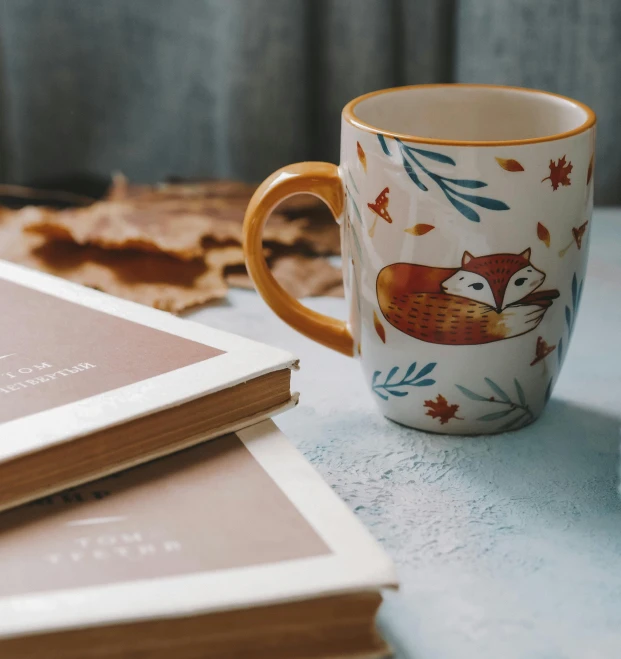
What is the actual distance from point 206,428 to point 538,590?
0.53ft

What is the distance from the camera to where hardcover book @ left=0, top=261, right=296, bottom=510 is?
338 millimetres

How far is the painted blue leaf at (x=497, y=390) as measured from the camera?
45cm

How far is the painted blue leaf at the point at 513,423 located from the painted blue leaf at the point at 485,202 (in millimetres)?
127

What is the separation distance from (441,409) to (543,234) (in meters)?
0.11

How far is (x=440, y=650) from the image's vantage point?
0.31 metres

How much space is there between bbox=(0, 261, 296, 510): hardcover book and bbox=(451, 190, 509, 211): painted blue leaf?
12 cm

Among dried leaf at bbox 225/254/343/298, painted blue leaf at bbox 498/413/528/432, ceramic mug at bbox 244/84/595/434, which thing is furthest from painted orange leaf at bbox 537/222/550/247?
dried leaf at bbox 225/254/343/298

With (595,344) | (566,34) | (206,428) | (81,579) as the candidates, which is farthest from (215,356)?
(566,34)

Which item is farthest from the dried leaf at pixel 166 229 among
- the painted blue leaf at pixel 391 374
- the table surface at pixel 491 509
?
the painted blue leaf at pixel 391 374

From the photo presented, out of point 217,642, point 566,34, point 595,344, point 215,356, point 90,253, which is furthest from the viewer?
point 566,34

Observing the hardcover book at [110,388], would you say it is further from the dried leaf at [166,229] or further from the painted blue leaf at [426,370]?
the dried leaf at [166,229]

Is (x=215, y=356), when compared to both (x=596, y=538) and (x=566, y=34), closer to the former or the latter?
(x=596, y=538)

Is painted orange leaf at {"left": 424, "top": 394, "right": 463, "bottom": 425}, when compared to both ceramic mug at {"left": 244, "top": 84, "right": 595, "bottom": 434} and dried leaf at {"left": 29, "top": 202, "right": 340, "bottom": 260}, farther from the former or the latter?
dried leaf at {"left": 29, "top": 202, "right": 340, "bottom": 260}

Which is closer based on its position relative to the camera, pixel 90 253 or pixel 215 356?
pixel 215 356
